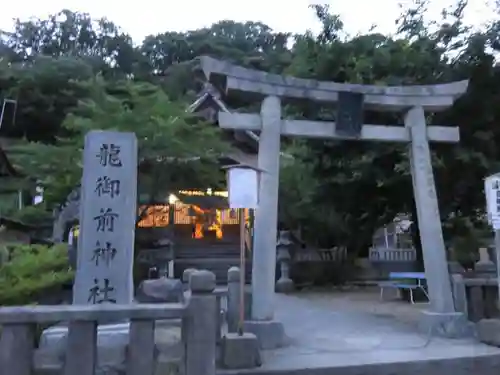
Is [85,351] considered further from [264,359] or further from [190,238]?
[190,238]

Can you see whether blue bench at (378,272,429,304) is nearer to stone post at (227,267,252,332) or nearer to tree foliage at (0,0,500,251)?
tree foliage at (0,0,500,251)

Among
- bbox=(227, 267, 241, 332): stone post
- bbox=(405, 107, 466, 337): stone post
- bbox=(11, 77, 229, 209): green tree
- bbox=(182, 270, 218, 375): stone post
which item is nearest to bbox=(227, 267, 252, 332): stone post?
bbox=(227, 267, 241, 332): stone post

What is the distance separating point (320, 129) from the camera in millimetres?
7848

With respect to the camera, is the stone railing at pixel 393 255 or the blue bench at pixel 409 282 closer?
the blue bench at pixel 409 282

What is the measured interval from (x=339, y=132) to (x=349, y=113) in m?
0.33

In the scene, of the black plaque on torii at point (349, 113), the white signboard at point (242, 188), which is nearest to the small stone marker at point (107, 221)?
the white signboard at point (242, 188)

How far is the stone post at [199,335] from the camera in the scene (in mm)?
4145

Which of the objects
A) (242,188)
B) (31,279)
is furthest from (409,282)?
(31,279)

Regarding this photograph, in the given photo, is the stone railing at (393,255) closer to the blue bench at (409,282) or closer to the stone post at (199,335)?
the blue bench at (409,282)

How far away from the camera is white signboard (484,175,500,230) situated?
6121mm

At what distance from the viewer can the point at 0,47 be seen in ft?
118

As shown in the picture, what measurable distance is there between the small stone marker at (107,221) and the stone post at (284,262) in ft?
30.8

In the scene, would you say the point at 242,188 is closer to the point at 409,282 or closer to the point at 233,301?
the point at 233,301

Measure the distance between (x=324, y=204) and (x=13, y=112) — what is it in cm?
2289
